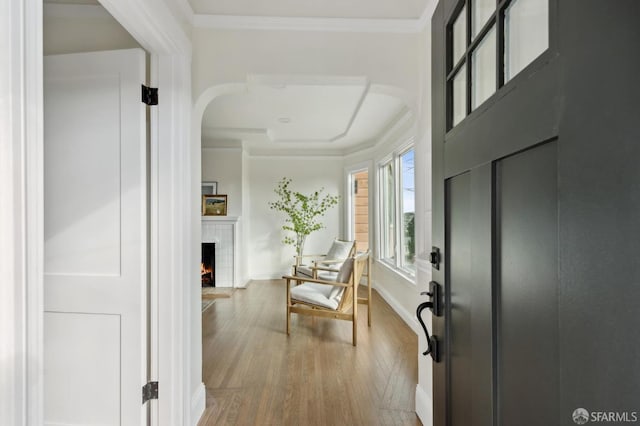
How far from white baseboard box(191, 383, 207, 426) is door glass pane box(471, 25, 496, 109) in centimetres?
206

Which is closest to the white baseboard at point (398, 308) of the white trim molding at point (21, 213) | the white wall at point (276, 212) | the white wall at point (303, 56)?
the white wall at point (276, 212)

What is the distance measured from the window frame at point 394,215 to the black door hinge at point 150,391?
287cm

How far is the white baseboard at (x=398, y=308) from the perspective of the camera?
3.74m

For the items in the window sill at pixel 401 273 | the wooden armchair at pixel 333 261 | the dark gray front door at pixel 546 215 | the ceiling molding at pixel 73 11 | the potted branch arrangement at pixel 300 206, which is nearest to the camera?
the dark gray front door at pixel 546 215

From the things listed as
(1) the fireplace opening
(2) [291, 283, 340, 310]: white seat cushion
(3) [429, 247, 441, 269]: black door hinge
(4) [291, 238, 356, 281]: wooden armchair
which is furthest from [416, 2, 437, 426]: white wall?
(1) the fireplace opening

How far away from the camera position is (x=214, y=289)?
5.69m

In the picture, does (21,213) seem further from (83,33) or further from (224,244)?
(224,244)

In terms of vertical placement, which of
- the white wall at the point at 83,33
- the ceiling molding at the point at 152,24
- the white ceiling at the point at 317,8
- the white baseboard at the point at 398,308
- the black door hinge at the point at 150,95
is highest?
the white ceiling at the point at 317,8

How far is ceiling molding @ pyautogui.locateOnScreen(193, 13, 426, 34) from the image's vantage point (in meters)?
2.05

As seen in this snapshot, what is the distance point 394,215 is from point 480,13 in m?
4.08

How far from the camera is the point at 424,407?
6.70ft

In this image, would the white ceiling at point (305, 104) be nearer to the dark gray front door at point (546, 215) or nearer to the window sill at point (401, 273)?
the dark gray front door at point (546, 215)

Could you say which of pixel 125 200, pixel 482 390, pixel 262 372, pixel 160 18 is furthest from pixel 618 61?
pixel 262 372

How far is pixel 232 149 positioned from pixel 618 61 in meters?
5.77
